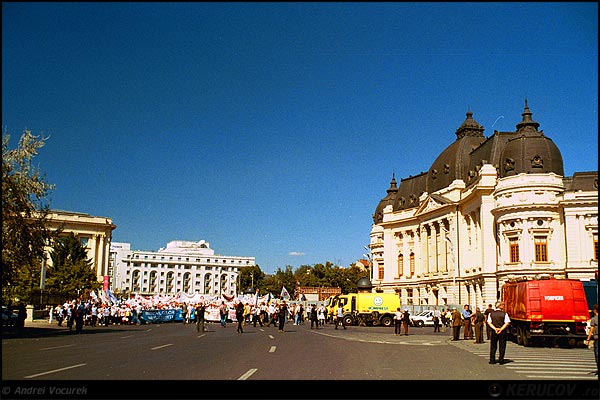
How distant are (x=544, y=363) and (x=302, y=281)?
10319cm

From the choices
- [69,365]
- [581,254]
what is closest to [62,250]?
[581,254]

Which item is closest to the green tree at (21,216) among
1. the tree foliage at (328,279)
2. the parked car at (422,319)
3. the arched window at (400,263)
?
the parked car at (422,319)

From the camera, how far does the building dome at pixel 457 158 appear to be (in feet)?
286

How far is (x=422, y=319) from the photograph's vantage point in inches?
2566

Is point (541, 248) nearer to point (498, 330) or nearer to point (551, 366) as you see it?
point (498, 330)

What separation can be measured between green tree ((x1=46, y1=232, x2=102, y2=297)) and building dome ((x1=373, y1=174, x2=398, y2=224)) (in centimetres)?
6087

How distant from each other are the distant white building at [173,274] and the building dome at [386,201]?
107 ft

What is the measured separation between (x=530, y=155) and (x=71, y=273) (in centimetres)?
5257

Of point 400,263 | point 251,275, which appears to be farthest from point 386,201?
point 251,275

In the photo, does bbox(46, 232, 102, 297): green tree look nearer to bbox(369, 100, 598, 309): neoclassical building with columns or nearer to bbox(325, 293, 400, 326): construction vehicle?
bbox(325, 293, 400, 326): construction vehicle

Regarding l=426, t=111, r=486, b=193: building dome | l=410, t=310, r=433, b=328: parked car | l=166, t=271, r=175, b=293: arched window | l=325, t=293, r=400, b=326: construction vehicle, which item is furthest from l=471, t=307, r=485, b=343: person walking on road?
l=166, t=271, r=175, b=293: arched window

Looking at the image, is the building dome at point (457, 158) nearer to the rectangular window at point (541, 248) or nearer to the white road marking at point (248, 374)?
the rectangular window at point (541, 248)

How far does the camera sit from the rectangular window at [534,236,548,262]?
189ft

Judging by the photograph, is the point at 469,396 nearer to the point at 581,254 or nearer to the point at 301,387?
the point at 301,387
